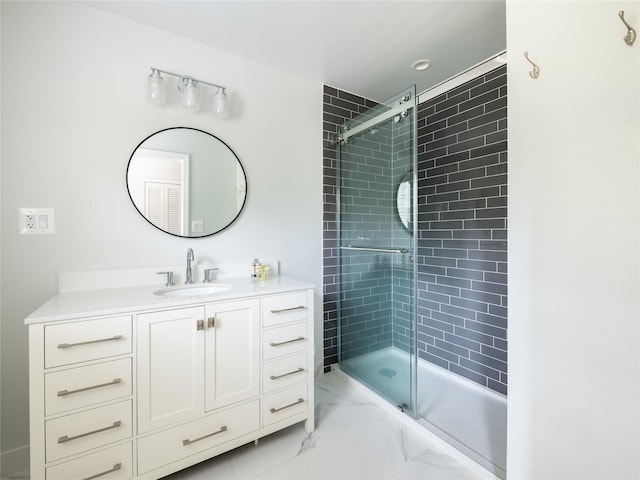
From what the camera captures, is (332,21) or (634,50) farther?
(332,21)

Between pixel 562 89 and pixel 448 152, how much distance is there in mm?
1349

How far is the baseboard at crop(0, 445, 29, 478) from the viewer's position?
1.40 meters

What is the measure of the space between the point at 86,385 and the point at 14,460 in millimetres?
815

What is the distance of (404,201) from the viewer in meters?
1.85

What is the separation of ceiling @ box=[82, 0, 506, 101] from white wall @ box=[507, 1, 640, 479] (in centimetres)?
62

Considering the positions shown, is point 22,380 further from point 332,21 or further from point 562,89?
point 562,89

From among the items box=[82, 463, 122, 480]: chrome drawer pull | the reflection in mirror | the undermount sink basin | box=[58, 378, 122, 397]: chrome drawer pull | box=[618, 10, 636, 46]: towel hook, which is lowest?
box=[82, 463, 122, 480]: chrome drawer pull

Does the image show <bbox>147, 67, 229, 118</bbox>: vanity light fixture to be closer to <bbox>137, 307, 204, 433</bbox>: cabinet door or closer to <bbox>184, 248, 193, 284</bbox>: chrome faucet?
<bbox>184, 248, 193, 284</bbox>: chrome faucet

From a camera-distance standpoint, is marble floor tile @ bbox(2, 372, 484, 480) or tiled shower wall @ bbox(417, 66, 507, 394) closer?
marble floor tile @ bbox(2, 372, 484, 480)

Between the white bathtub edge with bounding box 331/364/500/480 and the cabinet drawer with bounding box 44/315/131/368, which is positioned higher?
the cabinet drawer with bounding box 44/315/131/368

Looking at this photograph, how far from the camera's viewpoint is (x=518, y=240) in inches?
44.8

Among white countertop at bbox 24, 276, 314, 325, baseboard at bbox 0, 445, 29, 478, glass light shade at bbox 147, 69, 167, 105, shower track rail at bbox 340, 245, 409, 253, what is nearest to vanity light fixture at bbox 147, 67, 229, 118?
glass light shade at bbox 147, 69, 167, 105

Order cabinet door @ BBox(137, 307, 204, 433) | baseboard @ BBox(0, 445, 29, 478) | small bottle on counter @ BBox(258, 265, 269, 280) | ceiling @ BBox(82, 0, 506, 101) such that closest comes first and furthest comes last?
cabinet door @ BBox(137, 307, 204, 433)
baseboard @ BBox(0, 445, 29, 478)
ceiling @ BBox(82, 0, 506, 101)
small bottle on counter @ BBox(258, 265, 269, 280)

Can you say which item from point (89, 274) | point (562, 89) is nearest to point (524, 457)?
point (562, 89)
